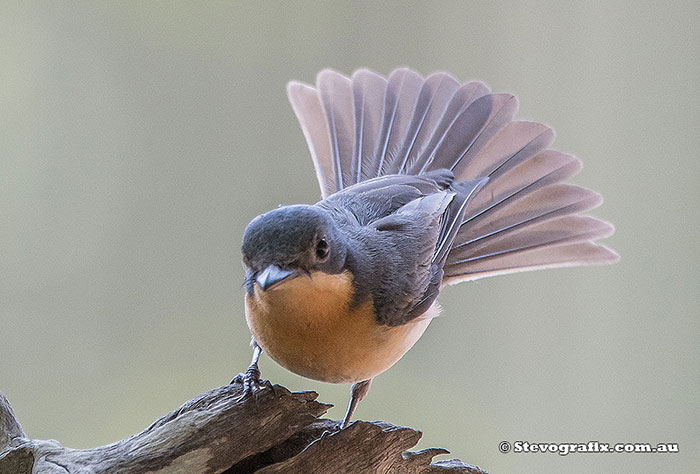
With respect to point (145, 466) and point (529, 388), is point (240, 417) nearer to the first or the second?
point (145, 466)

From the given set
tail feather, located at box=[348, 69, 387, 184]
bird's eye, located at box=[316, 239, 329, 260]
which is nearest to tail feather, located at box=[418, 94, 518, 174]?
tail feather, located at box=[348, 69, 387, 184]

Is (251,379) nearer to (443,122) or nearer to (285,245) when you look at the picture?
(285,245)

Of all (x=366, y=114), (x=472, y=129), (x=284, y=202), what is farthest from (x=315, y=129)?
(x=472, y=129)

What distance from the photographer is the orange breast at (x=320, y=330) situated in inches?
56.4

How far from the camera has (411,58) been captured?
2.73m

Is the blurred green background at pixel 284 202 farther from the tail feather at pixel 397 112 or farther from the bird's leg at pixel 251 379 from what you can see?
the bird's leg at pixel 251 379

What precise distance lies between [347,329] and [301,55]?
4.24ft

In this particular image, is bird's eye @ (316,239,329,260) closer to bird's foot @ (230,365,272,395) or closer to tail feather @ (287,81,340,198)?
bird's foot @ (230,365,272,395)

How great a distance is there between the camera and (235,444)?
1.44m

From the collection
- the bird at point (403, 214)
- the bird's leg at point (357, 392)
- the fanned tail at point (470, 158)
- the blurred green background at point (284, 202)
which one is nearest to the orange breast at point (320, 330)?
the bird at point (403, 214)

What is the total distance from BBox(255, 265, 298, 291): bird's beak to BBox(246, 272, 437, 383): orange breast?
3 centimetres

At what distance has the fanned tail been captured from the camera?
2055 mm

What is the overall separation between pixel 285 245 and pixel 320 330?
0.18 metres

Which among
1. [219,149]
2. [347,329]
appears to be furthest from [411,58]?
[347,329]
